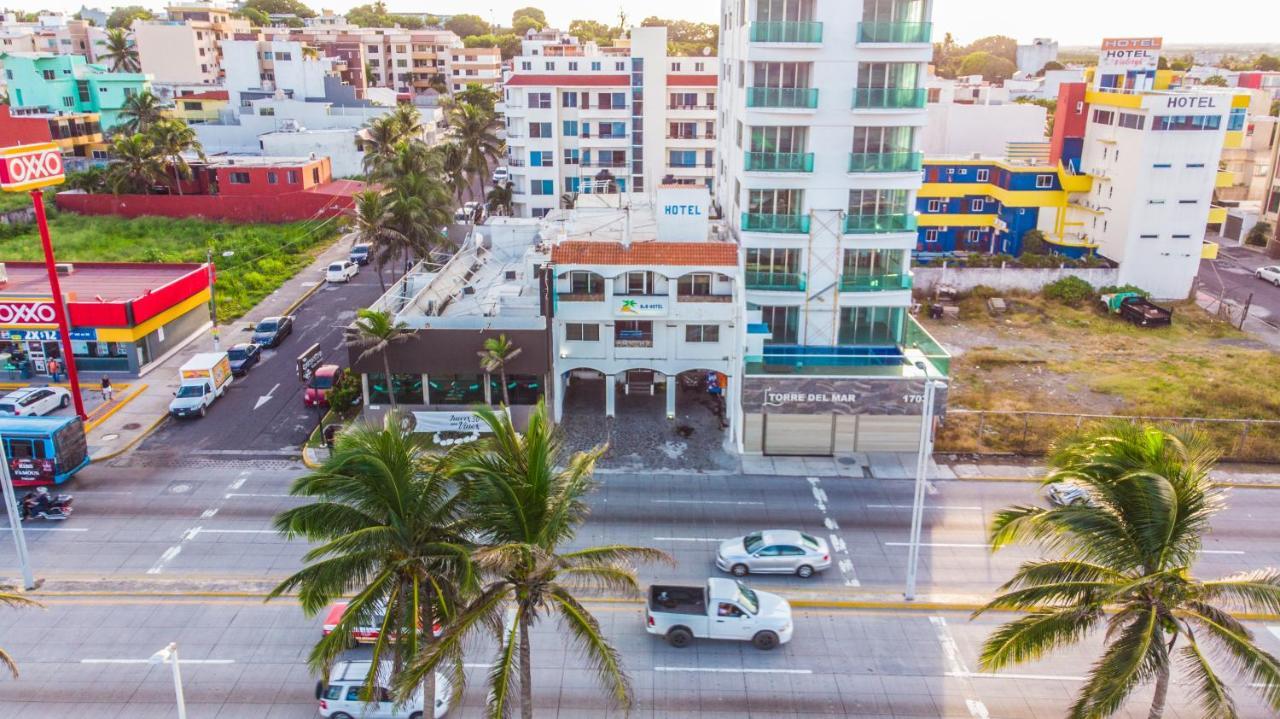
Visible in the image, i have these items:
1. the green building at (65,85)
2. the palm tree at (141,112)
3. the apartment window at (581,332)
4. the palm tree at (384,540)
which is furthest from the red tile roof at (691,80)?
the palm tree at (384,540)

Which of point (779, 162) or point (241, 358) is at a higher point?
point (779, 162)

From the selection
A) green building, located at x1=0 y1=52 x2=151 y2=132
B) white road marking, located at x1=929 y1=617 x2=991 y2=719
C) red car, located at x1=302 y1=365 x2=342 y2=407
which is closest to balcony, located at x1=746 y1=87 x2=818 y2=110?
red car, located at x1=302 y1=365 x2=342 y2=407

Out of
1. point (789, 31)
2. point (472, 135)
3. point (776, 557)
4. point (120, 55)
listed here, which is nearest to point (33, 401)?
point (776, 557)

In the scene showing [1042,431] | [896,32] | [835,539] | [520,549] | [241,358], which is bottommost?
[835,539]

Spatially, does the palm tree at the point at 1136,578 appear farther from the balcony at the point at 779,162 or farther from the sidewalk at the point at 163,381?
the sidewalk at the point at 163,381

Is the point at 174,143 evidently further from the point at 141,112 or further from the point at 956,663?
the point at 956,663

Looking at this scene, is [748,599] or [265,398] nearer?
[748,599]

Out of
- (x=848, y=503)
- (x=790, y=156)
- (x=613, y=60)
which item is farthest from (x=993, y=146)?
(x=848, y=503)
